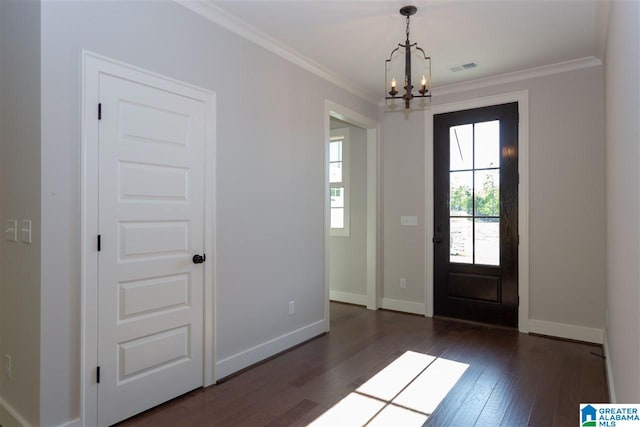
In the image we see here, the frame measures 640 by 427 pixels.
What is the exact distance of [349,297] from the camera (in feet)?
17.2

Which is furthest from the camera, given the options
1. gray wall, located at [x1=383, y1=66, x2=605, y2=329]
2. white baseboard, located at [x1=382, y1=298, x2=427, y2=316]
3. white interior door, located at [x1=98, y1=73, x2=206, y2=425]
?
white baseboard, located at [x1=382, y1=298, x2=427, y2=316]

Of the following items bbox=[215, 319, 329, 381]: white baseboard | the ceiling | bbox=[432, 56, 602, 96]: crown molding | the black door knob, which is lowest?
bbox=[215, 319, 329, 381]: white baseboard

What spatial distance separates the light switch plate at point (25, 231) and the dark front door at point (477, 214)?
3862mm

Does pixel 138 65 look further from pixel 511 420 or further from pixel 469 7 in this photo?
pixel 511 420

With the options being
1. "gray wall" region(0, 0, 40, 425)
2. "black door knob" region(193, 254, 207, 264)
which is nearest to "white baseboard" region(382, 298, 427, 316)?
"black door knob" region(193, 254, 207, 264)

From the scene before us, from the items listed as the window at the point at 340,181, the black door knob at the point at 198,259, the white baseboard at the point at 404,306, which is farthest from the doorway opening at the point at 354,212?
the black door knob at the point at 198,259

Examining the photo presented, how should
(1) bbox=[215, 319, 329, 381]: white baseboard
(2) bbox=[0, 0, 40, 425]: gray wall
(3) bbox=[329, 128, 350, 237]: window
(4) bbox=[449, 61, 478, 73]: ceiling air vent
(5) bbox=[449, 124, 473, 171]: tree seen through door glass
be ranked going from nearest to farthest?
(2) bbox=[0, 0, 40, 425]: gray wall
(1) bbox=[215, 319, 329, 381]: white baseboard
(4) bbox=[449, 61, 478, 73]: ceiling air vent
(5) bbox=[449, 124, 473, 171]: tree seen through door glass
(3) bbox=[329, 128, 350, 237]: window

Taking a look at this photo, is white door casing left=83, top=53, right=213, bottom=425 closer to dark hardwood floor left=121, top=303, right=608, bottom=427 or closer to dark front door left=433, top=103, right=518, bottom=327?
dark hardwood floor left=121, top=303, right=608, bottom=427

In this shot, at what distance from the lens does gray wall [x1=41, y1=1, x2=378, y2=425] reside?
6.50 feet

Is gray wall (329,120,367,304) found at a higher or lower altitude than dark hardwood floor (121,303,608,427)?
higher

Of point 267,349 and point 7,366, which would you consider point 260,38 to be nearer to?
point 267,349

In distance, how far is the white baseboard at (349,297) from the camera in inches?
201

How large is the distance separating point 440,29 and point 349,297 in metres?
3.48

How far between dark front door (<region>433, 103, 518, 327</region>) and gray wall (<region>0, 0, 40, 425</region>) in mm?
3844
